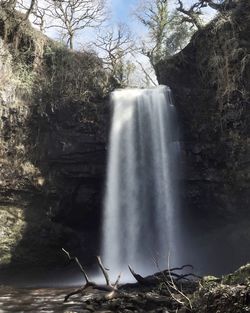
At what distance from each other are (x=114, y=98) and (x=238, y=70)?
17.8 ft

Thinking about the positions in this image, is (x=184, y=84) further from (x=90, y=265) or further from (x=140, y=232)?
(x=90, y=265)

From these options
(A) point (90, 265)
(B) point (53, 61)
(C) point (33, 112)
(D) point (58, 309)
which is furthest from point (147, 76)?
(D) point (58, 309)

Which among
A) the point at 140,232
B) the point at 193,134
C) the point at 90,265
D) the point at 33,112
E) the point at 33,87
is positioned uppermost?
the point at 33,87

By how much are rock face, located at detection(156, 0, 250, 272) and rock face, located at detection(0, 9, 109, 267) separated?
3.83m

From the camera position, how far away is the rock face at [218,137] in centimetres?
1664

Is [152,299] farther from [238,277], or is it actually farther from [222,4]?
[222,4]

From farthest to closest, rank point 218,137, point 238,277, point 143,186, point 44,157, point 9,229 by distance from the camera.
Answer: point 143,186 < point 44,157 < point 218,137 < point 9,229 < point 238,277

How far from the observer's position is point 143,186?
1828 cm

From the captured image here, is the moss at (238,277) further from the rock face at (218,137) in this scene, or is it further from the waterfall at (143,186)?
the waterfall at (143,186)

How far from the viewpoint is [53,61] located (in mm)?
20000

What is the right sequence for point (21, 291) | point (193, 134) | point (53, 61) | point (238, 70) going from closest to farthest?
point (21, 291), point (238, 70), point (193, 134), point (53, 61)

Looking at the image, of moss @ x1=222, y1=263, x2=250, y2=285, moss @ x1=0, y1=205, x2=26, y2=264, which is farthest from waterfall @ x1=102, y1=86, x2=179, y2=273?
moss @ x1=222, y1=263, x2=250, y2=285

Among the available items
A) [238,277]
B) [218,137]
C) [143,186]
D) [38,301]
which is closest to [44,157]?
[143,186]

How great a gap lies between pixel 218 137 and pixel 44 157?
721cm
